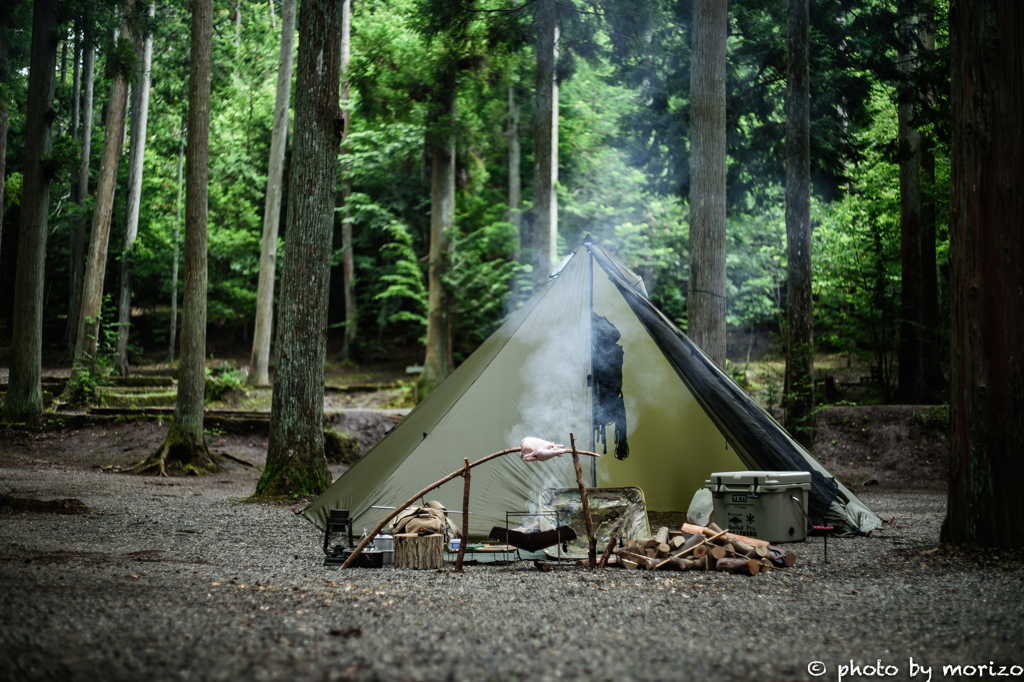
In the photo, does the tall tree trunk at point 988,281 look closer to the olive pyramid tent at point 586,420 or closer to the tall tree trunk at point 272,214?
the olive pyramid tent at point 586,420

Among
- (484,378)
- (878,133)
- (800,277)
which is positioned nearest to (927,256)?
(800,277)

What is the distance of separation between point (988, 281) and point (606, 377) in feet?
9.23

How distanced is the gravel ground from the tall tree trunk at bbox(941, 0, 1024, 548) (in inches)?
14.9

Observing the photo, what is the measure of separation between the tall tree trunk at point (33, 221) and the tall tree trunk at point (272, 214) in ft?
13.2

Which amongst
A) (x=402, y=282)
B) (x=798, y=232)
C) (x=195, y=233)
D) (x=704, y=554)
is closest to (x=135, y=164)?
(x=402, y=282)

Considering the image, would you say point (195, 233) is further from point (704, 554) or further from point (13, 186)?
point (13, 186)

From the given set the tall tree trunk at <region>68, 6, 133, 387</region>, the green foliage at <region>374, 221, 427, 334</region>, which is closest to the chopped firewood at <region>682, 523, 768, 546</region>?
the tall tree trunk at <region>68, 6, 133, 387</region>

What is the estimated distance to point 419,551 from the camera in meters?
4.23

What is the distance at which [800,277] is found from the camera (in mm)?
9602

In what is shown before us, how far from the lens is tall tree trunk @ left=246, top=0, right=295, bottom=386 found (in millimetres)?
14414

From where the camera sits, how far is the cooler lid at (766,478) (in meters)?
4.68

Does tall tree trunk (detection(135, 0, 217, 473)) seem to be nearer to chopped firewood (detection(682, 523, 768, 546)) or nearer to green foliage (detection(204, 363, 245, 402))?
green foliage (detection(204, 363, 245, 402))

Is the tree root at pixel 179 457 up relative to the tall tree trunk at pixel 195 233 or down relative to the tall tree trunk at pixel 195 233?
down

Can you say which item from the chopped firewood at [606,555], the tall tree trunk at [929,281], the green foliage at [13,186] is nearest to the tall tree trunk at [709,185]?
the chopped firewood at [606,555]
